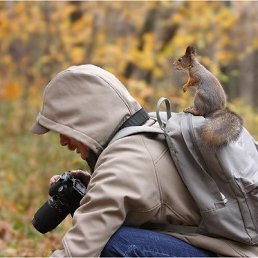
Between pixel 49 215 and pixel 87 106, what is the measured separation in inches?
28.6

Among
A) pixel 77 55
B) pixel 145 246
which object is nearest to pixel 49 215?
pixel 145 246

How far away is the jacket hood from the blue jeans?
43 cm

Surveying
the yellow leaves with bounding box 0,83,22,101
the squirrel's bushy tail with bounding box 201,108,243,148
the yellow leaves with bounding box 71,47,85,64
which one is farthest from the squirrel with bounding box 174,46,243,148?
the yellow leaves with bounding box 0,83,22,101

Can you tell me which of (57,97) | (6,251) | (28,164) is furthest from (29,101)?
(57,97)

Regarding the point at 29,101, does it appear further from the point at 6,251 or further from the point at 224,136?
the point at 224,136

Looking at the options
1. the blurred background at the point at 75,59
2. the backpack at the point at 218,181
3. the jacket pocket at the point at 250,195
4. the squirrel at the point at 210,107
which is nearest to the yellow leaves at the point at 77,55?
the blurred background at the point at 75,59

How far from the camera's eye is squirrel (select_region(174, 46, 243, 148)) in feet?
9.20

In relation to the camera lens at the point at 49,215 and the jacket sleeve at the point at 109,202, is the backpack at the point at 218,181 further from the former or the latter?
the camera lens at the point at 49,215

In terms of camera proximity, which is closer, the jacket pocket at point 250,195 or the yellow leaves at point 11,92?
the jacket pocket at point 250,195

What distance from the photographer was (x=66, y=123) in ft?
9.75

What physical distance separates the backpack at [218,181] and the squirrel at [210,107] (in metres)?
0.04

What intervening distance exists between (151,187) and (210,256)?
1.50 feet

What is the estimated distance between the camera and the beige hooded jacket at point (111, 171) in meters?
2.72

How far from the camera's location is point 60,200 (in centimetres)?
331
